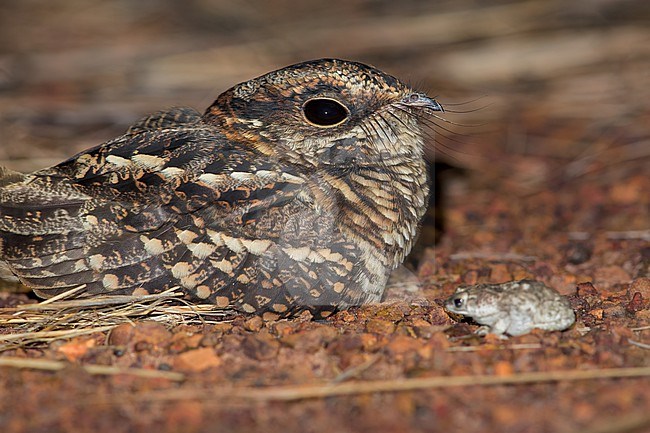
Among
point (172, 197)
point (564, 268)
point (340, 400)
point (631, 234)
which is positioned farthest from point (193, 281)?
point (631, 234)

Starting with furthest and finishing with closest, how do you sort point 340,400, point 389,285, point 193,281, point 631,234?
1. point 631,234
2. point 389,285
3. point 193,281
4. point 340,400

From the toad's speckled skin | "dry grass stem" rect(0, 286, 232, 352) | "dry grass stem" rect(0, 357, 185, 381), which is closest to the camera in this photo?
"dry grass stem" rect(0, 357, 185, 381)

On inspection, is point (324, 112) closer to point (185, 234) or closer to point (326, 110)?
point (326, 110)

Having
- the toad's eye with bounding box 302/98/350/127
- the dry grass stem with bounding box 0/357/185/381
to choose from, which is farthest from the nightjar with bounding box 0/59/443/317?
the dry grass stem with bounding box 0/357/185/381

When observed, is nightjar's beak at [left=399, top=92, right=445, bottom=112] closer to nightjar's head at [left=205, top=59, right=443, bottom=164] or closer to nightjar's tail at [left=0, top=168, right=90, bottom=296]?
nightjar's head at [left=205, top=59, right=443, bottom=164]

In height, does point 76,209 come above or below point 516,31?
below

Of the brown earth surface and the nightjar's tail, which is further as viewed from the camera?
the nightjar's tail

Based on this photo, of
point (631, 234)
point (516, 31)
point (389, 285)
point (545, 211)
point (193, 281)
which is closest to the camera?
point (193, 281)

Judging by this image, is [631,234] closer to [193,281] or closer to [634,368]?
[634,368]

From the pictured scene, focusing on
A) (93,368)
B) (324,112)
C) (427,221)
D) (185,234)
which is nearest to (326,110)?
(324,112)
